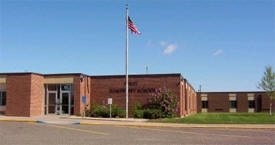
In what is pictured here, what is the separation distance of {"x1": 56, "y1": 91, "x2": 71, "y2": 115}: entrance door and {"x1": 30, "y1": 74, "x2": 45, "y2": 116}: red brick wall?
1558 millimetres

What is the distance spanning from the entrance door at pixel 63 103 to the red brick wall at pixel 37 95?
156 centimetres

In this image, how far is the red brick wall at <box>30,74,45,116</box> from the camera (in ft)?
96.3

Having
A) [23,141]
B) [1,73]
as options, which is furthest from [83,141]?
[1,73]

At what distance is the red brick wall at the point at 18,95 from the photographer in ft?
95.3

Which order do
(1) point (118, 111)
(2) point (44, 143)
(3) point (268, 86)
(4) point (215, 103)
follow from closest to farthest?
(2) point (44, 143)
(1) point (118, 111)
(3) point (268, 86)
(4) point (215, 103)

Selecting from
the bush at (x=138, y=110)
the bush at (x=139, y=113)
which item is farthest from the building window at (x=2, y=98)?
the bush at (x=139, y=113)

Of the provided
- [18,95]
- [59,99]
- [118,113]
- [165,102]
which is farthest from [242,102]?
[18,95]

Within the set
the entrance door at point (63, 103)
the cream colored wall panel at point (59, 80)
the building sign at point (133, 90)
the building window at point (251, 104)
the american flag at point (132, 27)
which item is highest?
the american flag at point (132, 27)

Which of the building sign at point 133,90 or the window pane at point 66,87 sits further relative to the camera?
the window pane at point 66,87

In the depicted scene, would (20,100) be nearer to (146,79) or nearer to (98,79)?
(98,79)

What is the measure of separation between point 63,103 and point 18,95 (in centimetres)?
401

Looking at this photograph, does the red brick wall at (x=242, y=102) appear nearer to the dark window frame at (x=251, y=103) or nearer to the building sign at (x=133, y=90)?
the dark window frame at (x=251, y=103)

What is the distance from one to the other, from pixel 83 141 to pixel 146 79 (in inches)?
702

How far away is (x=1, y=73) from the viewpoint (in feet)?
101
